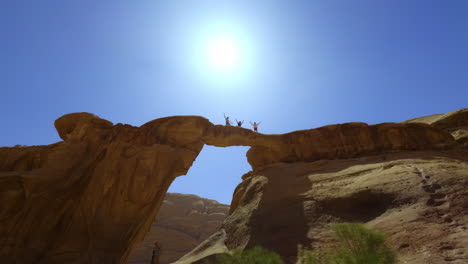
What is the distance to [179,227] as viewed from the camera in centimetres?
4531

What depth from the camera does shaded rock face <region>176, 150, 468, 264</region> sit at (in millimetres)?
8177

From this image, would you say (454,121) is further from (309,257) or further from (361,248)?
(361,248)

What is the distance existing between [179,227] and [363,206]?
37.8m

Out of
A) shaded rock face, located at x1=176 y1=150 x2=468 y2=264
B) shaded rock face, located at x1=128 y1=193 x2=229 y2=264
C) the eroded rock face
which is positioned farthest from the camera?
shaded rock face, located at x1=128 y1=193 x2=229 y2=264

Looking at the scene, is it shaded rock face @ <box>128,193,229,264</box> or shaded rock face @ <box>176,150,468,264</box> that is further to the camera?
shaded rock face @ <box>128,193,229,264</box>

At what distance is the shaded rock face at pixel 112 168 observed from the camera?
14.6m

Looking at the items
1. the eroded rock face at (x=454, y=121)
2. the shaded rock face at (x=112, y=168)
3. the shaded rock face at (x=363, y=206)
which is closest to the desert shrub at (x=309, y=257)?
the shaded rock face at (x=363, y=206)

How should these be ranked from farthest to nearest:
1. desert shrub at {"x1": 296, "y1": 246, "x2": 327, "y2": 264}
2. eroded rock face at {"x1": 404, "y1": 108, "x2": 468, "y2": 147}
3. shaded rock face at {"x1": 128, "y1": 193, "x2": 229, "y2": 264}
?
shaded rock face at {"x1": 128, "y1": 193, "x2": 229, "y2": 264} → eroded rock face at {"x1": 404, "y1": 108, "x2": 468, "y2": 147} → desert shrub at {"x1": 296, "y1": 246, "x2": 327, "y2": 264}

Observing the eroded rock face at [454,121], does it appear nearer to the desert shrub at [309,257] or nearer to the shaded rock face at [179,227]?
the desert shrub at [309,257]

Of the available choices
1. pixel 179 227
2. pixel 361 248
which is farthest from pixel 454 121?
pixel 179 227

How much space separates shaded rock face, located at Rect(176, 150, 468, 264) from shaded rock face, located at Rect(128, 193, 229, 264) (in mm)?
26961

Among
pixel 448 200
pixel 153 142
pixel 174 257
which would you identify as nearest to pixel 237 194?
pixel 153 142

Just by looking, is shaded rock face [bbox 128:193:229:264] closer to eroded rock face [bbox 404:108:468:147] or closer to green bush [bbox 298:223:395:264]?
eroded rock face [bbox 404:108:468:147]

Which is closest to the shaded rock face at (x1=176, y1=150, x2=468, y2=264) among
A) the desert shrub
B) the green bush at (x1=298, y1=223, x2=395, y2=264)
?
the desert shrub
